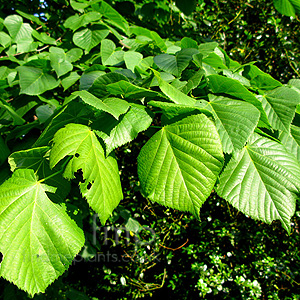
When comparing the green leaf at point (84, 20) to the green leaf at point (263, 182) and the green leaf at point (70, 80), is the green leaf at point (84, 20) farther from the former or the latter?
the green leaf at point (263, 182)

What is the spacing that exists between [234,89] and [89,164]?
0.53m

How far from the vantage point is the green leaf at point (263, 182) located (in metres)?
0.78

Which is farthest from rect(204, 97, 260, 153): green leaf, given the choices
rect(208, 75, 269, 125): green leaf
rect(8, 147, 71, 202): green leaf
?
rect(8, 147, 71, 202): green leaf

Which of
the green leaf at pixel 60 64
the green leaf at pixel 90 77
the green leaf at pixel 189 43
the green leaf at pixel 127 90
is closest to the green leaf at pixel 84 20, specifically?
the green leaf at pixel 60 64

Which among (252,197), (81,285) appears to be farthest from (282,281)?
(252,197)

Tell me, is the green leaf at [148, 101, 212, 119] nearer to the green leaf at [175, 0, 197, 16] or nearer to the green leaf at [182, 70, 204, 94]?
the green leaf at [182, 70, 204, 94]

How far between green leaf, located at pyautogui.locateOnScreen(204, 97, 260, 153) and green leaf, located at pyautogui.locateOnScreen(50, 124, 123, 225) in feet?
1.19

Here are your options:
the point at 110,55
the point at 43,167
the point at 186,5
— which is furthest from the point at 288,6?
the point at 43,167

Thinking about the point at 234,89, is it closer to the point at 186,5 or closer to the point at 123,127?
the point at 123,127

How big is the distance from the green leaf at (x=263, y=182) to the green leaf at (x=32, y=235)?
50cm

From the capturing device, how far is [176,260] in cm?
262

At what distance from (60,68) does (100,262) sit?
203 centimetres

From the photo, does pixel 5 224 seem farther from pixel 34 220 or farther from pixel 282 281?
pixel 282 281

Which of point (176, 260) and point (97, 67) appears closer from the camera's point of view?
point (97, 67)
